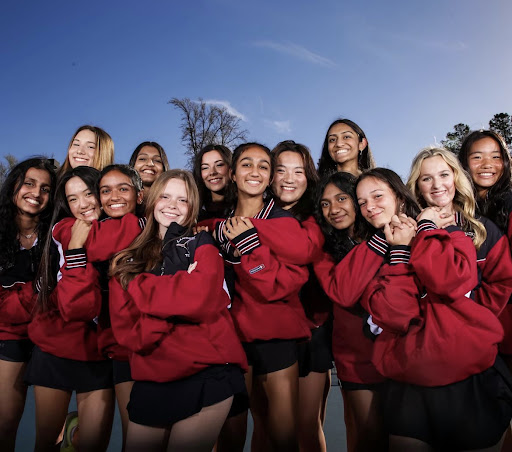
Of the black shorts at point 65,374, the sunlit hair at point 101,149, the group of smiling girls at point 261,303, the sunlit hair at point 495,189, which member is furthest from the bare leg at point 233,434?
the sunlit hair at point 101,149

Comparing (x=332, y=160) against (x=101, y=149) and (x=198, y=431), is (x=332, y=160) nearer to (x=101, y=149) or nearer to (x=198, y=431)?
(x=101, y=149)

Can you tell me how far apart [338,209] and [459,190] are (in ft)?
2.44

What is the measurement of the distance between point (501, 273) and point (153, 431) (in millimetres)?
2083

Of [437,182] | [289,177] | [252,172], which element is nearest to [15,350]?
[252,172]

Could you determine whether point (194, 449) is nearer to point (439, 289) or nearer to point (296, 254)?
point (296, 254)

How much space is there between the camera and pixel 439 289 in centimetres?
200

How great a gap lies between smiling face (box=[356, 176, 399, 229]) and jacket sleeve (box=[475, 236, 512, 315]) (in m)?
0.61

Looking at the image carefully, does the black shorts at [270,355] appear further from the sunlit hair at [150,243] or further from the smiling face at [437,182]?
the smiling face at [437,182]

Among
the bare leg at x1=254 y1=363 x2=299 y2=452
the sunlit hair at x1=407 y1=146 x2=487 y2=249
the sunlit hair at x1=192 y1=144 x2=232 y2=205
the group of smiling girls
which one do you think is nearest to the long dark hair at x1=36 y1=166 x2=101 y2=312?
the group of smiling girls

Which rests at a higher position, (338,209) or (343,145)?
(343,145)

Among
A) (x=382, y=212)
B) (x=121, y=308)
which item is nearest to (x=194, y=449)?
(x=121, y=308)

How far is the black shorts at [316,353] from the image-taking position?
2943 millimetres

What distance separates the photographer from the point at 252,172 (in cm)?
289

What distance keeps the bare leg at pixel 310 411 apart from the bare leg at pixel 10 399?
6.40 feet
